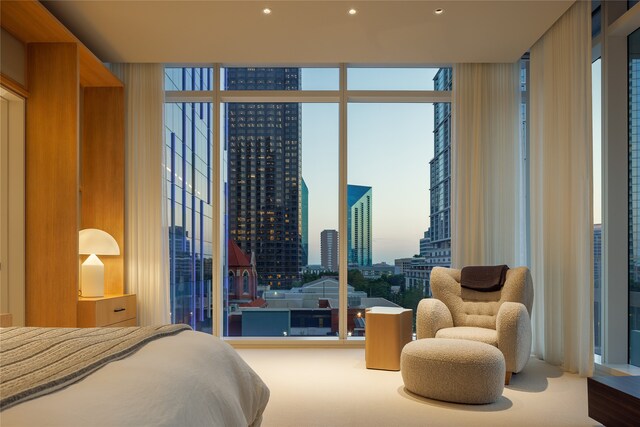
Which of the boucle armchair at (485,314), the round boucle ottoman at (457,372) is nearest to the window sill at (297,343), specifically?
the boucle armchair at (485,314)

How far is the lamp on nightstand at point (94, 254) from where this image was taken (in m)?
4.31

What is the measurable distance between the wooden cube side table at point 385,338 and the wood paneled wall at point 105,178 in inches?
99.7

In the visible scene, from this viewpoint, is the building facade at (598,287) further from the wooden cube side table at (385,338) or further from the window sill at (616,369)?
the wooden cube side table at (385,338)

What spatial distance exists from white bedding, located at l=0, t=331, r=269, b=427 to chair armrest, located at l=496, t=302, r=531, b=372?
2124mm

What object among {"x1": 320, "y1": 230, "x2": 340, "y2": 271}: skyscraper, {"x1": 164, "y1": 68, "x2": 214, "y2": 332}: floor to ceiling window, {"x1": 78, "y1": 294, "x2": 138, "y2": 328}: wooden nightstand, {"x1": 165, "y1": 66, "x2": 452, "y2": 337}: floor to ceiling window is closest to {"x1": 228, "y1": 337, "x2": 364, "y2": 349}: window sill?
{"x1": 165, "y1": 66, "x2": 452, "y2": 337}: floor to ceiling window

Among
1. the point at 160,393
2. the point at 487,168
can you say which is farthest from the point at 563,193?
the point at 160,393

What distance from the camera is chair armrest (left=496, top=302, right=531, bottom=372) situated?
11.9 ft

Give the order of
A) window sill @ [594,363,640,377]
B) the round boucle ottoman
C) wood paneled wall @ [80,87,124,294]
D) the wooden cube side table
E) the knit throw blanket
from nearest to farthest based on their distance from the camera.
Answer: the knit throw blanket, the round boucle ottoman, window sill @ [594,363,640,377], the wooden cube side table, wood paneled wall @ [80,87,124,294]

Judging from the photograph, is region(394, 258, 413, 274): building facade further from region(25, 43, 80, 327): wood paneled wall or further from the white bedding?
the white bedding

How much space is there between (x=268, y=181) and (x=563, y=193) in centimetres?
286

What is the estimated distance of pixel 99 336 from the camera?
200cm

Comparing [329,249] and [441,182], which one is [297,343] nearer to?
[329,249]

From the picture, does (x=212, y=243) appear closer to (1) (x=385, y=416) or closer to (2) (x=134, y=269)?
(2) (x=134, y=269)

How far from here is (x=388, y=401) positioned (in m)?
3.20
